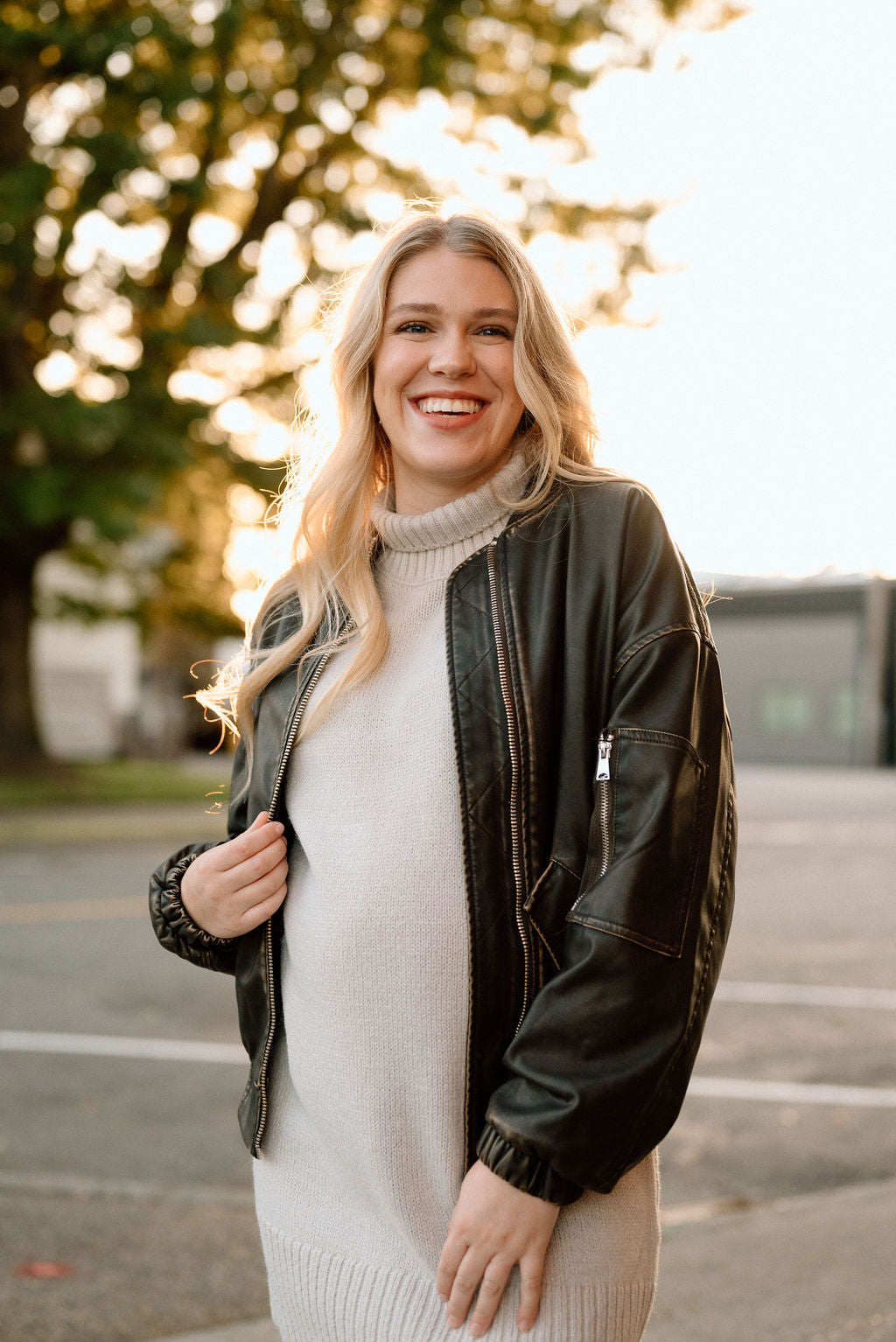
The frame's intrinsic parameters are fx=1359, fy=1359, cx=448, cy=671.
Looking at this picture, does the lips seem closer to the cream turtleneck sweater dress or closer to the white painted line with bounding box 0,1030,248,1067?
the cream turtleneck sweater dress

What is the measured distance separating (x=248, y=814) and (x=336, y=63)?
16.8 meters

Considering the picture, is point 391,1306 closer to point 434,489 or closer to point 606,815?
point 606,815

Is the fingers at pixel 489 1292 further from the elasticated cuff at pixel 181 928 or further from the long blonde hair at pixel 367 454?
the long blonde hair at pixel 367 454

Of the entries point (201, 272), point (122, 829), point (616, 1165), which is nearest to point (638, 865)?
point (616, 1165)

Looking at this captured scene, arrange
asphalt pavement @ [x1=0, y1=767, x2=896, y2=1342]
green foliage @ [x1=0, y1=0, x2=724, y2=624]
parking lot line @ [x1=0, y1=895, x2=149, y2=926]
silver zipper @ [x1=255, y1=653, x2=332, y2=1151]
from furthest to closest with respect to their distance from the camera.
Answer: green foliage @ [x1=0, y1=0, x2=724, y2=624], parking lot line @ [x1=0, y1=895, x2=149, y2=926], asphalt pavement @ [x1=0, y1=767, x2=896, y2=1342], silver zipper @ [x1=255, y1=653, x2=332, y2=1151]

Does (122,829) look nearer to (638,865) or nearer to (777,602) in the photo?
(638,865)

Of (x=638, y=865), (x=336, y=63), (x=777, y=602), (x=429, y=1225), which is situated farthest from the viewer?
(x=777, y=602)

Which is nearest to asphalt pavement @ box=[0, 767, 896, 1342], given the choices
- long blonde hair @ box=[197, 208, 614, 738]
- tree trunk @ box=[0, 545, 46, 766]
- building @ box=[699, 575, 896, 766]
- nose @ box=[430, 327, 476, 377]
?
long blonde hair @ box=[197, 208, 614, 738]

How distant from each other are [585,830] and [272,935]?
0.53 meters

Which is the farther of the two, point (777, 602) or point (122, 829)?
point (777, 602)

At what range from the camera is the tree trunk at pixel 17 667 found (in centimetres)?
2102

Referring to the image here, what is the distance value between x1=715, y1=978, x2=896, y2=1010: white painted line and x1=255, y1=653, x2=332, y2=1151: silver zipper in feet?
21.3

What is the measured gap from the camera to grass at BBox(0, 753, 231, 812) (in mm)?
19859

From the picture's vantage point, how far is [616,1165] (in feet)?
5.21
